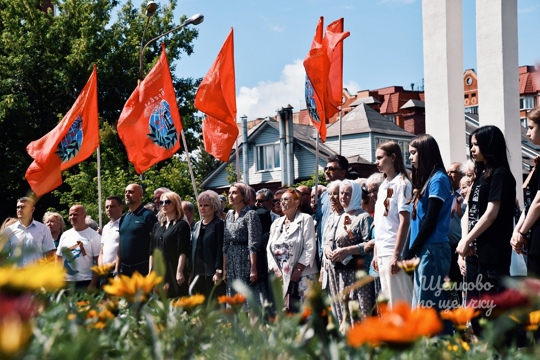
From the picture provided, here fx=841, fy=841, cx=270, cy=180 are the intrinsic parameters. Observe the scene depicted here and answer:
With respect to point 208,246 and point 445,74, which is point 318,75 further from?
point 208,246

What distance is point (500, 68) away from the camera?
12.7 meters

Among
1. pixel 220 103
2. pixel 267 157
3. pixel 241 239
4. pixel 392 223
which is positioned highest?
pixel 267 157

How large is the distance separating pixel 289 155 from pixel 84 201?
28.3 m

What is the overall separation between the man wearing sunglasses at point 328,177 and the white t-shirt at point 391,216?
6.84 ft

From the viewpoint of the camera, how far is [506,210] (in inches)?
222

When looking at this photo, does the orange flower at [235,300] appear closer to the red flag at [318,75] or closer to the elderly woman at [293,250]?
the elderly woman at [293,250]

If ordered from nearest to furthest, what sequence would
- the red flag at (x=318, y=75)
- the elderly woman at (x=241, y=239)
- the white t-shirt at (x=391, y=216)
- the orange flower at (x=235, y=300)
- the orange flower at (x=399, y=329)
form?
the orange flower at (x=399, y=329), the orange flower at (x=235, y=300), the white t-shirt at (x=391, y=216), the elderly woman at (x=241, y=239), the red flag at (x=318, y=75)

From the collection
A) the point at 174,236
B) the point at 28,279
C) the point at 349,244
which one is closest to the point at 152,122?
the point at 174,236

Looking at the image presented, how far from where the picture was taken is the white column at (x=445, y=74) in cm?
1355

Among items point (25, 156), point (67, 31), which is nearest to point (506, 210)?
point (25, 156)

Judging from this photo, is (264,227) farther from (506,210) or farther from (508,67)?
(508,67)

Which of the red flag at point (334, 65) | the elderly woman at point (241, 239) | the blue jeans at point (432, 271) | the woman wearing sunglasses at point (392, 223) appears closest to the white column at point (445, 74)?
the red flag at point (334, 65)

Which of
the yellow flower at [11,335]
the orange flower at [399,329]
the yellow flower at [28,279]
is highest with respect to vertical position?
the yellow flower at [28,279]

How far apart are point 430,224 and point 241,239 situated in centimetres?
335
